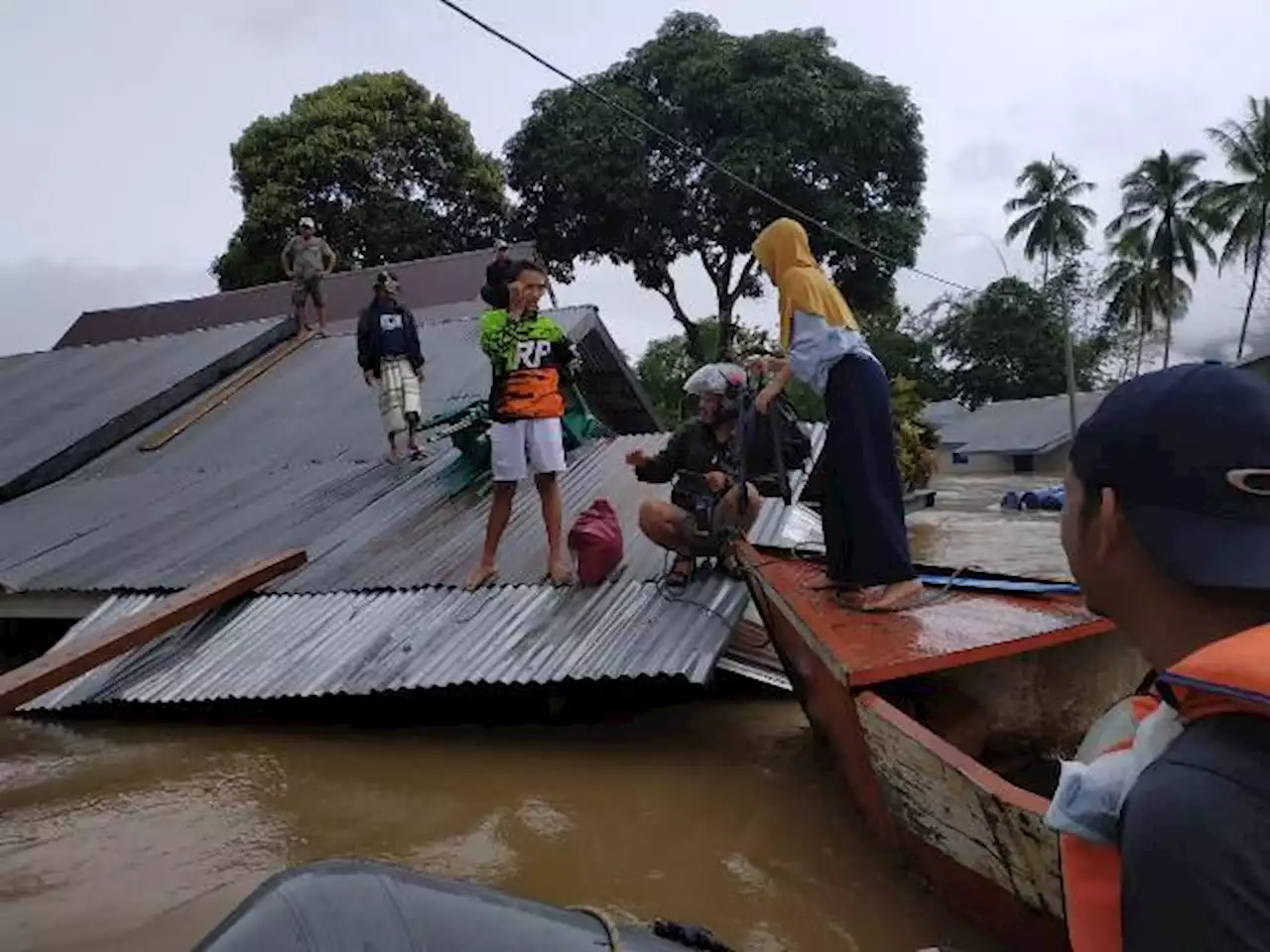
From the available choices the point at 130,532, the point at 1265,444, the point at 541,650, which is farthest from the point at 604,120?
the point at 1265,444

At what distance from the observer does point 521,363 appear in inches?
233

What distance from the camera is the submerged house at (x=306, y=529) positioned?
17.6ft

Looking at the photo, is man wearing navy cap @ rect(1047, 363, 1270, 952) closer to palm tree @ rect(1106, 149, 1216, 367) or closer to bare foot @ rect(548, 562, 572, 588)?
bare foot @ rect(548, 562, 572, 588)

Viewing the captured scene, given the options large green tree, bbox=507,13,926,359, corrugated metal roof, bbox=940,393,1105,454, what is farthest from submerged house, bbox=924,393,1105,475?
large green tree, bbox=507,13,926,359

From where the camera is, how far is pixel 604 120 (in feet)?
87.9

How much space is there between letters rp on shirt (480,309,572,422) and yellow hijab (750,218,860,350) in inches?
66.0

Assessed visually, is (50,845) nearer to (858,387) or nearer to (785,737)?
(785,737)

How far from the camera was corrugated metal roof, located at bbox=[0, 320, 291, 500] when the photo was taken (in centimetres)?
1031

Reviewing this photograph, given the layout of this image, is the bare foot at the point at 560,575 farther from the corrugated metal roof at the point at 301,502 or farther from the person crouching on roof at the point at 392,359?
the person crouching on roof at the point at 392,359

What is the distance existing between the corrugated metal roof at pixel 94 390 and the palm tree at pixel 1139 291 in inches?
1430

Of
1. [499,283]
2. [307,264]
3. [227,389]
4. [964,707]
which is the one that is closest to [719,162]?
[307,264]

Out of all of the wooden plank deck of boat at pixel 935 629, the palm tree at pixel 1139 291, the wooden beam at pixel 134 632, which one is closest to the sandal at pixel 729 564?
the wooden plank deck of boat at pixel 935 629

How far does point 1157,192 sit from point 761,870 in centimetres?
4348

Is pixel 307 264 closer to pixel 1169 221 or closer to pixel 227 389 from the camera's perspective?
pixel 227 389
